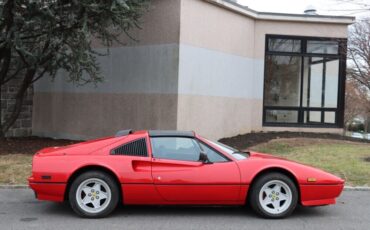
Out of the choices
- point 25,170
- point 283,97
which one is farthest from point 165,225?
point 283,97

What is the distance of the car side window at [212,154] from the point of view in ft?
21.1

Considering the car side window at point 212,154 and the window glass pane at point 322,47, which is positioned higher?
the window glass pane at point 322,47

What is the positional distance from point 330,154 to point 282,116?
5.17 m

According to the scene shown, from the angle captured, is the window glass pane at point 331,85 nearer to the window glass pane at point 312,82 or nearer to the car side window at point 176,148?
the window glass pane at point 312,82

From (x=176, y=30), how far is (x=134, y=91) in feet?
7.74

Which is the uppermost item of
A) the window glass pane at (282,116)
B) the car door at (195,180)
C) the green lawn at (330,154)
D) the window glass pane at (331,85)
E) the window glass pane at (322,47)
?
the window glass pane at (322,47)

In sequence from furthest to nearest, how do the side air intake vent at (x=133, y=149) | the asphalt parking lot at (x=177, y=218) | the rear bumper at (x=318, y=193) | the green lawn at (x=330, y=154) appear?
1. the green lawn at (x=330, y=154)
2. the side air intake vent at (x=133, y=149)
3. the rear bumper at (x=318, y=193)
4. the asphalt parking lot at (x=177, y=218)

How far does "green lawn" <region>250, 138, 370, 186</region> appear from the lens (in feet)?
31.2

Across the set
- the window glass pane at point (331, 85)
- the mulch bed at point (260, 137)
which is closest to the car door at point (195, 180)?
the mulch bed at point (260, 137)

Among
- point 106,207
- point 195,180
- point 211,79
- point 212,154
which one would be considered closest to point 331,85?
point 211,79

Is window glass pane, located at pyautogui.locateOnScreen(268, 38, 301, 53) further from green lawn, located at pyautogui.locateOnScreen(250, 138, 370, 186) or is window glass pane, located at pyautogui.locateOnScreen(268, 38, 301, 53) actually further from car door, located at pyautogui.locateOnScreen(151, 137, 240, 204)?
car door, located at pyautogui.locateOnScreen(151, 137, 240, 204)

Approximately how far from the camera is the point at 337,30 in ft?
55.4

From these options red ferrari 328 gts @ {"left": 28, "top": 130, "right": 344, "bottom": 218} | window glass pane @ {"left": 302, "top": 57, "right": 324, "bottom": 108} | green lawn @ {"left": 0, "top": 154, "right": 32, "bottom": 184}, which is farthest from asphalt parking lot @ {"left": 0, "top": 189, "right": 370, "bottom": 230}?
window glass pane @ {"left": 302, "top": 57, "right": 324, "bottom": 108}

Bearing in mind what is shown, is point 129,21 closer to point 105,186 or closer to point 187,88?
point 187,88
